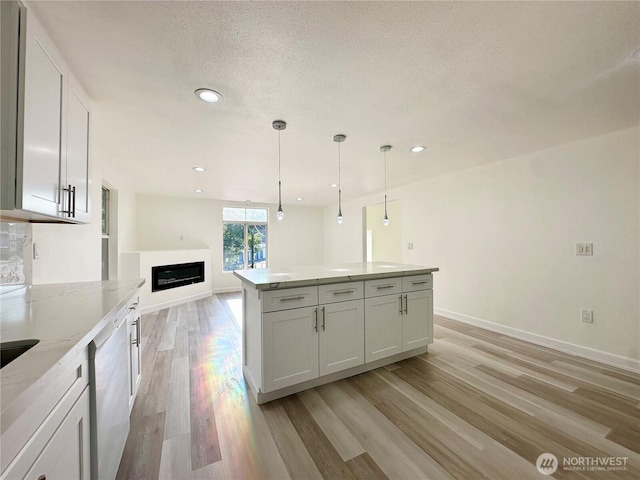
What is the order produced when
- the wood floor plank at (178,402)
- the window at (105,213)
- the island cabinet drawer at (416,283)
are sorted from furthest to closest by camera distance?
1. the window at (105,213)
2. the island cabinet drawer at (416,283)
3. the wood floor plank at (178,402)

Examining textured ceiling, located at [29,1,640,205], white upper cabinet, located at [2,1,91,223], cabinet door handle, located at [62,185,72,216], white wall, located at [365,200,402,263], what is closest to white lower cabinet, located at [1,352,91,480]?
white upper cabinet, located at [2,1,91,223]

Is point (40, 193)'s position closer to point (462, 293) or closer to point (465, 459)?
point (465, 459)

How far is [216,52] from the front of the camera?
56.4 inches

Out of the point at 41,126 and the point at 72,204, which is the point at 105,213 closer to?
the point at 72,204

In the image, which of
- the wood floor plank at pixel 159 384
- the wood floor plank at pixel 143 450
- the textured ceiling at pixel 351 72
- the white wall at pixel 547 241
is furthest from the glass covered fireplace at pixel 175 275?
the white wall at pixel 547 241

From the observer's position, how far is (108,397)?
118 cm

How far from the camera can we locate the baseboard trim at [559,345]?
8.11 feet

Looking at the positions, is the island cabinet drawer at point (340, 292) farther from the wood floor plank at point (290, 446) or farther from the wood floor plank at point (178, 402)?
the wood floor plank at point (178, 402)

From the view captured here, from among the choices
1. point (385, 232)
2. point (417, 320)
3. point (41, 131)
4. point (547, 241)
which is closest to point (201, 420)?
point (41, 131)

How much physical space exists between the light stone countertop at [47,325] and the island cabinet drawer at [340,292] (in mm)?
1344

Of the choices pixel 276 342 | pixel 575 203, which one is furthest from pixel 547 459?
pixel 575 203

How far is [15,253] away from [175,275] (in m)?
3.79

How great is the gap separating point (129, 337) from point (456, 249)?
408cm

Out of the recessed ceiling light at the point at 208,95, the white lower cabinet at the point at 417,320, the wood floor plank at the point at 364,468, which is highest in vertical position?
the recessed ceiling light at the point at 208,95
